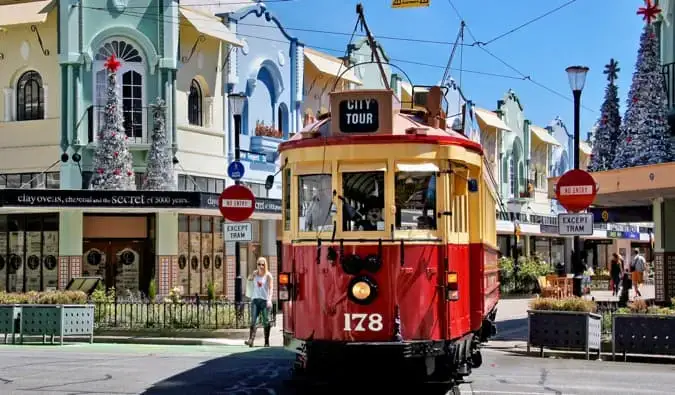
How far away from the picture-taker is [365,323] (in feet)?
34.6


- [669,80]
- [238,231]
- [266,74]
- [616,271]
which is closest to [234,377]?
[238,231]

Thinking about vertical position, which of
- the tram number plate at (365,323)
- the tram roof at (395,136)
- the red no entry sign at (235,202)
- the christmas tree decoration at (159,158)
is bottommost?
the tram number plate at (365,323)

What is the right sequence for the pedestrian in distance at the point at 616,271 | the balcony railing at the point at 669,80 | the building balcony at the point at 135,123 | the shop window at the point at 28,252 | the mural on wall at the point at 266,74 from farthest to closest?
the pedestrian in distance at the point at 616,271, the mural on wall at the point at 266,74, the shop window at the point at 28,252, the building balcony at the point at 135,123, the balcony railing at the point at 669,80

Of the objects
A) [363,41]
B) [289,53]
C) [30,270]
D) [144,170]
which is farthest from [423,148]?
[363,41]

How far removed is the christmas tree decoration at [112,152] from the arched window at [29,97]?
2.69 m

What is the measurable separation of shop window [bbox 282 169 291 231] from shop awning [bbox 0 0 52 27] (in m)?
22.1

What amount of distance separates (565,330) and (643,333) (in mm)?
1328

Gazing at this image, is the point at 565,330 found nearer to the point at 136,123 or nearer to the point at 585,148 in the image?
the point at 136,123

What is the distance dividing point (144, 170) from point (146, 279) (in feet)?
11.7

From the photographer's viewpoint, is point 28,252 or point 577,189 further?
point 28,252

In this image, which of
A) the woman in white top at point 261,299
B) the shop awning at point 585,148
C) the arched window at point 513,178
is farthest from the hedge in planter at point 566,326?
the shop awning at point 585,148

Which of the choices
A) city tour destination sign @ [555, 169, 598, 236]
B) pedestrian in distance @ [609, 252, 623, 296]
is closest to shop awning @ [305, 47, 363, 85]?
pedestrian in distance @ [609, 252, 623, 296]

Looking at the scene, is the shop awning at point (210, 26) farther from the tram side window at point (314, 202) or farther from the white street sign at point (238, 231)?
the tram side window at point (314, 202)

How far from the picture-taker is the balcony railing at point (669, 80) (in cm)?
2632
